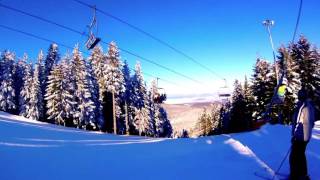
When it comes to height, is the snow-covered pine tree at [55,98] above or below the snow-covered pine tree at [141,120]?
above

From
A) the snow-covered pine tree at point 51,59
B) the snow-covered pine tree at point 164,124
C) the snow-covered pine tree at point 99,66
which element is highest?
the snow-covered pine tree at point 51,59

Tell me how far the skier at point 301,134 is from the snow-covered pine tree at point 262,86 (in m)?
43.8

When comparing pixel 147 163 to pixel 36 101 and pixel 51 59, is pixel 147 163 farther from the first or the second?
pixel 51 59

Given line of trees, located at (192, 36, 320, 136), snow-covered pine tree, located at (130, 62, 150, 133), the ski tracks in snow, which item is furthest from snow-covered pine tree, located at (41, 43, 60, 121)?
the ski tracks in snow

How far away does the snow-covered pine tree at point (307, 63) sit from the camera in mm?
50406

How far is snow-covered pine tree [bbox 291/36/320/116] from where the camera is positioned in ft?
165

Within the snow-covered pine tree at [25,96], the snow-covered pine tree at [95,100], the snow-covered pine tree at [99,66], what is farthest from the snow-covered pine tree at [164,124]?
the snow-covered pine tree at [25,96]

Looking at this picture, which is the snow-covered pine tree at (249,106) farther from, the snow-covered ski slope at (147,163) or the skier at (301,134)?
the skier at (301,134)

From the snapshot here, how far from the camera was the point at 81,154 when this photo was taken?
35.3 ft

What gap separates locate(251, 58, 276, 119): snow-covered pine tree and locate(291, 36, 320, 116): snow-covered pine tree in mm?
4112

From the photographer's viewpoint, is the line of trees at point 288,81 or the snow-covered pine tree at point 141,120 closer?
the line of trees at point 288,81

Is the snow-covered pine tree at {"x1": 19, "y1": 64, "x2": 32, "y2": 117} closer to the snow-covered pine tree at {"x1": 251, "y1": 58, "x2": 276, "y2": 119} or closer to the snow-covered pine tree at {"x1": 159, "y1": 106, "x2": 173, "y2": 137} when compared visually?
the snow-covered pine tree at {"x1": 159, "y1": 106, "x2": 173, "y2": 137}

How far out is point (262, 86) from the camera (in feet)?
171

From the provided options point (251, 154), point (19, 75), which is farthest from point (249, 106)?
point (251, 154)
